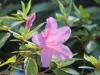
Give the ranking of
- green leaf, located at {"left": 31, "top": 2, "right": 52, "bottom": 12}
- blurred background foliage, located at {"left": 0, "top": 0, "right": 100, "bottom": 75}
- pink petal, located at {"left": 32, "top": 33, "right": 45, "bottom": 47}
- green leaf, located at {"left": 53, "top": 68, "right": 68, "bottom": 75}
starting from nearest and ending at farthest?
pink petal, located at {"left": 32, "top": 33, "right": 45, "bottom": 47}, green leaf, located at {"left": 53, "top": 68, "right": 68, "bottom": 75}, blurred background foliage, located at {"left": 0, "top": 0, "right": 100, "bottom": 75}, green leaf, located at {"left": 31, "top": 2, "right": 52, "bottom": 12}

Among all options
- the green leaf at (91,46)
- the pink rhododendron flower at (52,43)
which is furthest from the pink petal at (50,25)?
the green leaf at (91,46)

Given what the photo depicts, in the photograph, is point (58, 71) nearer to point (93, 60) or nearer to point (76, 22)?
point (93, 60)

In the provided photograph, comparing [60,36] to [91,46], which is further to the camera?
[91,46]

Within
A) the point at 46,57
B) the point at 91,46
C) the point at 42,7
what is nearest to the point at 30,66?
the point at 46,57

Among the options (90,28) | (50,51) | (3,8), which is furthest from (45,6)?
(50,51)

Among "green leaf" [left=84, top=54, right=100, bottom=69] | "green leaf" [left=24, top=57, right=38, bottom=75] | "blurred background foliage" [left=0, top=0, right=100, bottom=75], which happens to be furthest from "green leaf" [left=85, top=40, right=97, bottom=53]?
"green leaf" [left=24, top=57, right=38, bottom=75]

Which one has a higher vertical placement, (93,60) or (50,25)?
(50,25)

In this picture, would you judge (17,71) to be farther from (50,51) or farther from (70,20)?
(70,20)

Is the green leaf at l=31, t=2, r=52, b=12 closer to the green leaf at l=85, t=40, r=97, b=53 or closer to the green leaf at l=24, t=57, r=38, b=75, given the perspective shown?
the green leaf at l=85, t=40, r=97, b=53
